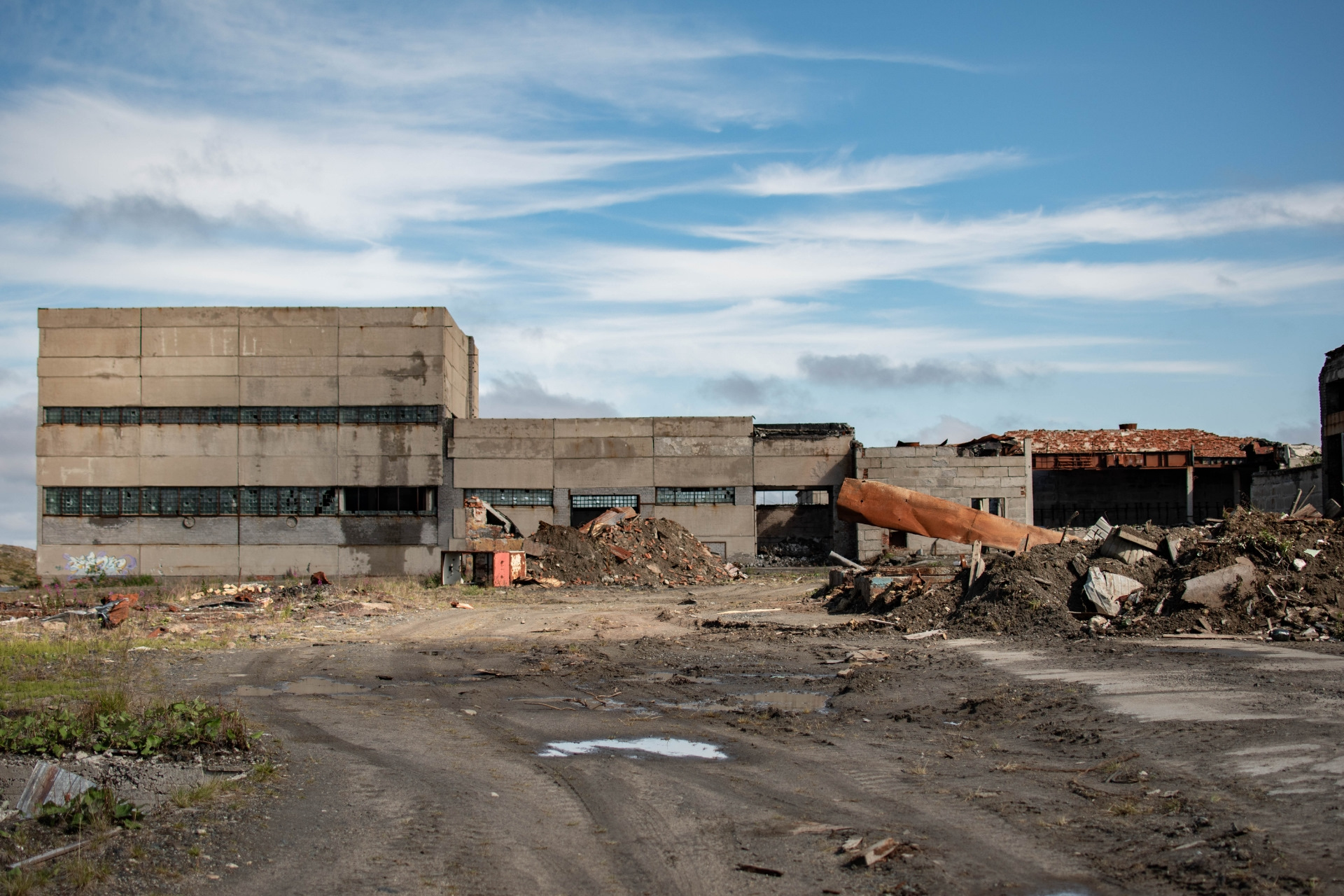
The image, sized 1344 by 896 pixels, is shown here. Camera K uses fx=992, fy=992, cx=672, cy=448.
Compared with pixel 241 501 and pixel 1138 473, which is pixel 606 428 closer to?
pixel 241 501

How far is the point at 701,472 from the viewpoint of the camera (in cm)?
3819

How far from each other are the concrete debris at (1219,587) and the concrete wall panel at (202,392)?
1298 inches

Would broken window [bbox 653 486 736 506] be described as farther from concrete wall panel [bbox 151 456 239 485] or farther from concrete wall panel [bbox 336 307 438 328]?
concrete wall panel [bbox 151 456 239 485]

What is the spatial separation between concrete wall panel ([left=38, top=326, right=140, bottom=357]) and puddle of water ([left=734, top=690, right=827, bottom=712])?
34.0 m

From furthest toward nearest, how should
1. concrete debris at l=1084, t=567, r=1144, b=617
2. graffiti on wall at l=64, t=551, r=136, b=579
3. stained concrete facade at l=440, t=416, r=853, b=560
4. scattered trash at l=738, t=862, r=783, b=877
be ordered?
1. stained concrete facade at l=440, t=416, r=853, b=560
2. graffiti on wall at l=64, t=551, r=136, b=579
3. concrete debris at l=1084, t=567, r=1144, b=617
4. scattered trash at l=738, t=862, r=783, b=877

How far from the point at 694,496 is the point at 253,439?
16727mm

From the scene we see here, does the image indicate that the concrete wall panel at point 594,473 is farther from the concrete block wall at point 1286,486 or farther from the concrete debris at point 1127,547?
the concrete debris at point 1127,547

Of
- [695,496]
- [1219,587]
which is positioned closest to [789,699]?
[1219,587]

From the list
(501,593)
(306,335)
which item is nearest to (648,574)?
(501,593)

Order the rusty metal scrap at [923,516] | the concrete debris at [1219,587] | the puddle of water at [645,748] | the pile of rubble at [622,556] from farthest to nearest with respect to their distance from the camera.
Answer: the pile of rubble at [622,556] < the rusty metal scrap at [923,516] < the concrete debris at [1219,587] < the puddle of water at [645,748]

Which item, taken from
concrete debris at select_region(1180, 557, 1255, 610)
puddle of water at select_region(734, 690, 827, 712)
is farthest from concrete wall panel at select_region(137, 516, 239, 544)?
concrete debris at select_region(1180, 557, 1255, 610)

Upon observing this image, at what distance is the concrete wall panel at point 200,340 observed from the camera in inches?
1459

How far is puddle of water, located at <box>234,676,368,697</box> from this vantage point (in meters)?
11.8

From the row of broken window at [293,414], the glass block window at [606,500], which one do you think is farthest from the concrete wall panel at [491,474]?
the row of broken window at [293,414]
